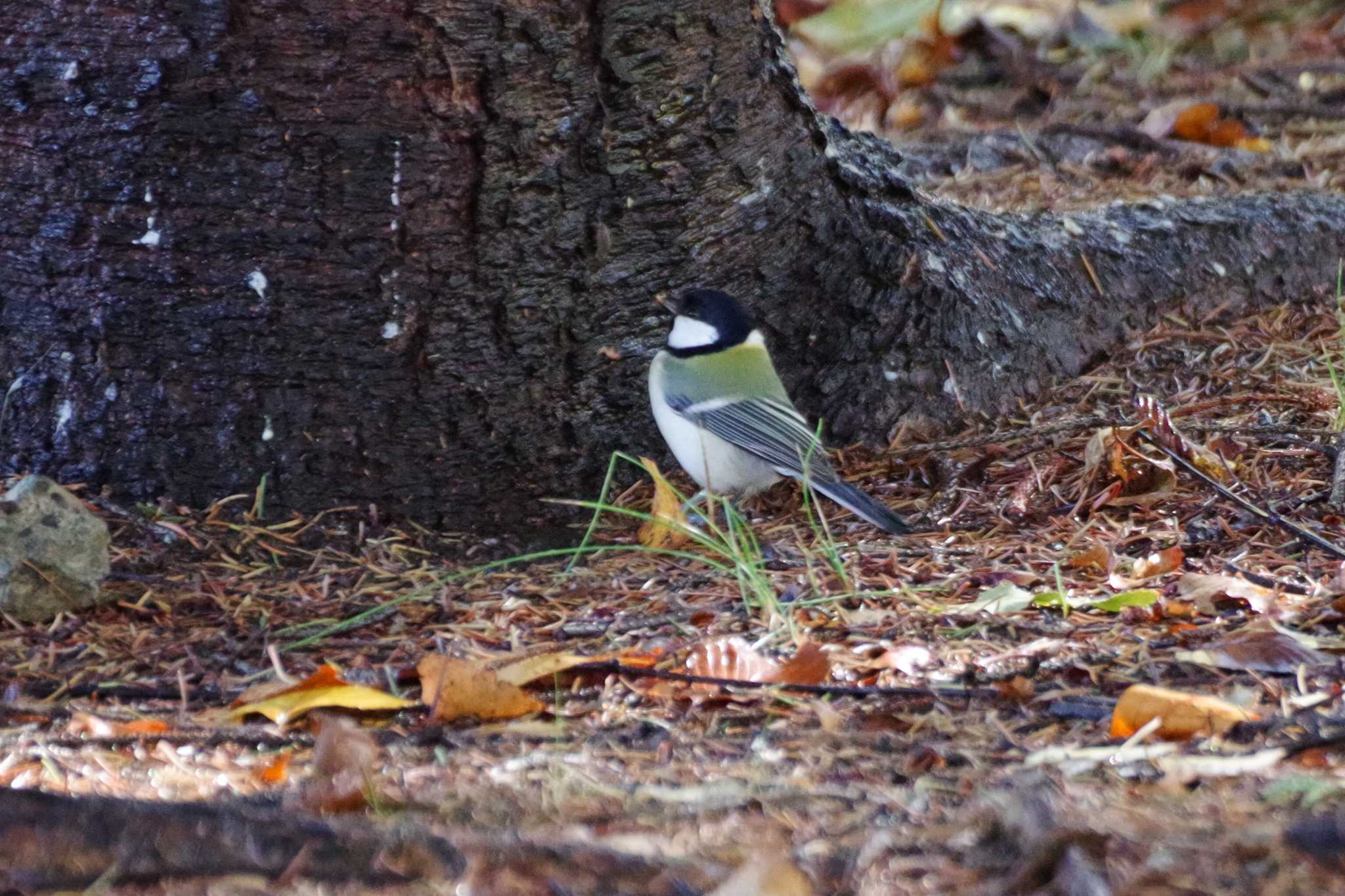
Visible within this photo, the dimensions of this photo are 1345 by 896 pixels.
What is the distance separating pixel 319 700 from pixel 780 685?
740 millimetres

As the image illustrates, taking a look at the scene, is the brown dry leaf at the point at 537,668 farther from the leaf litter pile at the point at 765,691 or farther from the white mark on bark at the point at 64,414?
the white mark on bark at the point at 64,414

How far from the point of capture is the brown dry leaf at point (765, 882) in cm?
131

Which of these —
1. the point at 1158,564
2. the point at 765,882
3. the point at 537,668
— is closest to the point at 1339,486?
the point at 1158,564

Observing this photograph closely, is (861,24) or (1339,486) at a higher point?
(861,24)

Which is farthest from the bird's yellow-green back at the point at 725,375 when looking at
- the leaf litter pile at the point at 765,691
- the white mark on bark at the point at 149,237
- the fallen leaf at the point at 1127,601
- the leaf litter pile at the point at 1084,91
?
the fallen leaf at the point at 1127,601

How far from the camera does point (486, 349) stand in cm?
333

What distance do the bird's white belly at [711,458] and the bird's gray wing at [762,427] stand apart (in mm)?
25

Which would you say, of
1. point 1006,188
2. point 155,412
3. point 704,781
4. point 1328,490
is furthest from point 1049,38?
point 704,781

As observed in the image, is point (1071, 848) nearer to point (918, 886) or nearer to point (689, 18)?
point (918, 886)

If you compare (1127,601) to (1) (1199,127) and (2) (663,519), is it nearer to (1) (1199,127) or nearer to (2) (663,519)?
(2) (663,519)

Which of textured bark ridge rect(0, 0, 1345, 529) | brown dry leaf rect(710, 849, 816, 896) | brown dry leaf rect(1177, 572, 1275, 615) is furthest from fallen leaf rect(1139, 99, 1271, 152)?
brown dry leaf rect(710, 849, 816, 896)

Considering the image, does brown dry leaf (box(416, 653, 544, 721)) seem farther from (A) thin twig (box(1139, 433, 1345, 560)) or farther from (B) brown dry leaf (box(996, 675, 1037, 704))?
(A) thin twig (box(1139, 433, 1345, 560))

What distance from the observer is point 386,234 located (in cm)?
317

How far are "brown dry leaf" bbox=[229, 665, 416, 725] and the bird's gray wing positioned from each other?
1.51 m
